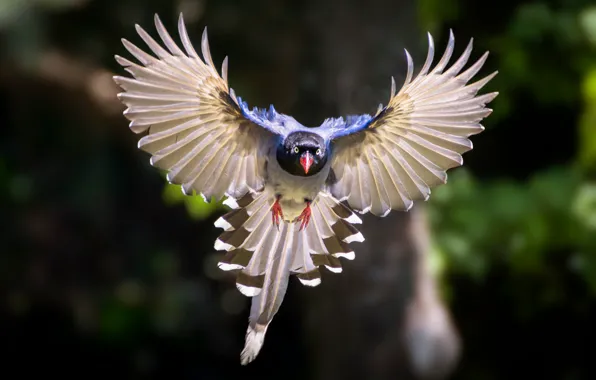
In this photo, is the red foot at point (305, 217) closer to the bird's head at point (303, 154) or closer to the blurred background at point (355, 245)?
the bird's head at point (303, 154)

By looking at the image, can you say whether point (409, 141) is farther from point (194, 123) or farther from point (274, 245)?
point (194, 123)

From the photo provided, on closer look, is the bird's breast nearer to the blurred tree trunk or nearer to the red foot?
the red foot

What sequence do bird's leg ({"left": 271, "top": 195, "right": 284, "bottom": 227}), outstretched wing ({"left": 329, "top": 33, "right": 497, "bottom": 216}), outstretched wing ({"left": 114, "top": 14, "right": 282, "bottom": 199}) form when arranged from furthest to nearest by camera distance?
bird's leg ({"left": 271, "top": 195, "right": 284, "bottom": 227}) → outstretched wing ({"left": 329, "top": 33, "right": 497, "bottom": 216}) → outstretched wing ({"left": 114, "top": 14, "right": 282, "bottom": 199})

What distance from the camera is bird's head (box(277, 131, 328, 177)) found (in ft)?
7.22

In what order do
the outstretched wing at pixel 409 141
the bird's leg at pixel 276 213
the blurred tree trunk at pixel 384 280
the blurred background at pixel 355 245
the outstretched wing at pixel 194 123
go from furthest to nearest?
the blurred background at pixel 355 245 → the blurred tree trunk at pixel 384 280 → the bird's leg at pixel 276 213 → the outstretched wing at pixel 409 141 → the outstretched wing at pixel 194 123

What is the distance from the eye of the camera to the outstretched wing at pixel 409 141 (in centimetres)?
226

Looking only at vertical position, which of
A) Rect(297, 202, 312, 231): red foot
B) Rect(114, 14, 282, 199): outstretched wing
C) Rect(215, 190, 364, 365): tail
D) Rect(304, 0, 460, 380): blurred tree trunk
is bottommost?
Rect(215, 190, 364, 365): tail

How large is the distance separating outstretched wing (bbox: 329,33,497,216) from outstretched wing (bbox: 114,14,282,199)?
0.73 feet

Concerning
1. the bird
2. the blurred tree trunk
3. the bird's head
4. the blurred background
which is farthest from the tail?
the blurred tree trunk

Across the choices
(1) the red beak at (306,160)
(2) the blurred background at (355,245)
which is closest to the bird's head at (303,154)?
(1) the red beak at (306,160)

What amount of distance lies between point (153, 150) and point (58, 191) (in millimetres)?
5486

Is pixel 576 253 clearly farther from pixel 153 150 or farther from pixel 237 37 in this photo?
pixel 153 150

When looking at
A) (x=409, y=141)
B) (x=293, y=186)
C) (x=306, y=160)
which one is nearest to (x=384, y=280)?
(x=409, y=141)

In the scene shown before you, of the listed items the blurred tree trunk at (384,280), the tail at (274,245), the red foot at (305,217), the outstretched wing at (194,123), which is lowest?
the tail at (274,245)
